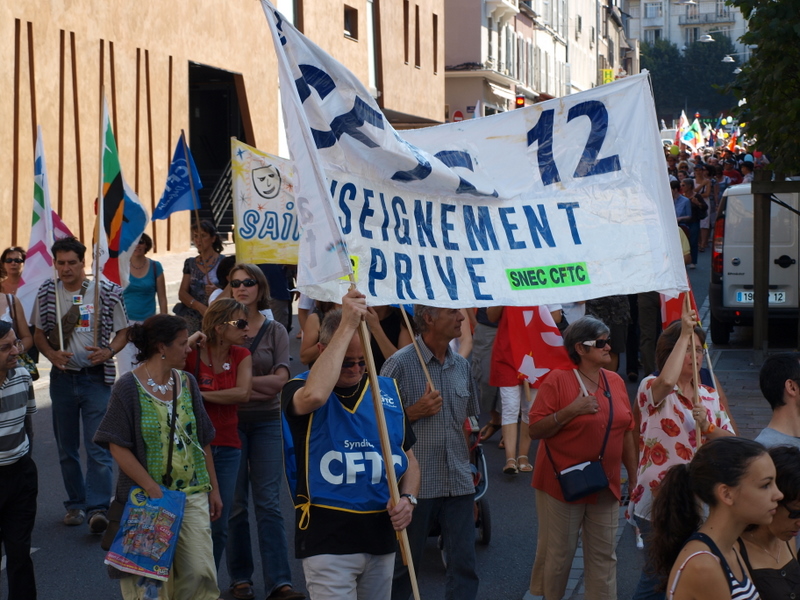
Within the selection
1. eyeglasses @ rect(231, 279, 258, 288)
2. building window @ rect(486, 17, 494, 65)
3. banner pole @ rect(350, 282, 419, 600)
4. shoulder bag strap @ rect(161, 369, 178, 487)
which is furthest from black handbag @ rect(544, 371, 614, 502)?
building window @ rect(486, 17, 494, 65)

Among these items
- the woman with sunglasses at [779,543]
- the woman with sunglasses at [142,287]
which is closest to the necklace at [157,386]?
the woman with sunglasses at [779,543]

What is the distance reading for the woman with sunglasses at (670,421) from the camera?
205 inches

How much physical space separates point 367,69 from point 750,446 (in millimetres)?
31048

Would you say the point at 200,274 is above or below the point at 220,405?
above

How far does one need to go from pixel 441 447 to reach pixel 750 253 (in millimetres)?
9768

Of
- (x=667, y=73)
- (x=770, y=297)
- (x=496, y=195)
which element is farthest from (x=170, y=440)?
(x=667, y=73)

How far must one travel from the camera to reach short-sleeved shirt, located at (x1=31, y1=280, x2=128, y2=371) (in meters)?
7.34

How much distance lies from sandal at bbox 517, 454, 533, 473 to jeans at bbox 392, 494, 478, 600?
345 centimetres

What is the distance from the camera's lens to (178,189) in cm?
1040

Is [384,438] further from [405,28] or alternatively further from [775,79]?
[405,28]

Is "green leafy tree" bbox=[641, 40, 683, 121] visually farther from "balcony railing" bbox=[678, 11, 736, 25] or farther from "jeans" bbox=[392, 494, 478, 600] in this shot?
"jeans" bbox=[392, 494, 478, 600]

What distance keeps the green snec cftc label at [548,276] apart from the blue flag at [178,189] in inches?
224

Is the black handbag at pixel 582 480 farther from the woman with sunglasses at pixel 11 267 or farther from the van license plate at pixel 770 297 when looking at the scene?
the van license plate at pixel 770 297

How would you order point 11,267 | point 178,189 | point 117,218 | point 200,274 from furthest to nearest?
point 178,189
point 11,267
point 200,274
point 117,218
